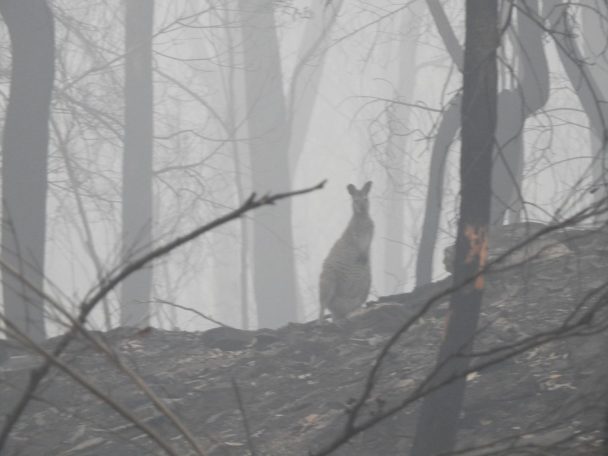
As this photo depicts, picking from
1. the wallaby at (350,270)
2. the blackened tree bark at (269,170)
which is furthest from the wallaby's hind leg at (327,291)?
the blackened tree bark at (269,170)

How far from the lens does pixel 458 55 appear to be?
15141 mm

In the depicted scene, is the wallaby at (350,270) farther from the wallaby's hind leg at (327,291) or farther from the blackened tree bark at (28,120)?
the blackened tree bark at (28,120)

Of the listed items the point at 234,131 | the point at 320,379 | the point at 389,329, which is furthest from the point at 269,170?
the point at 320,379

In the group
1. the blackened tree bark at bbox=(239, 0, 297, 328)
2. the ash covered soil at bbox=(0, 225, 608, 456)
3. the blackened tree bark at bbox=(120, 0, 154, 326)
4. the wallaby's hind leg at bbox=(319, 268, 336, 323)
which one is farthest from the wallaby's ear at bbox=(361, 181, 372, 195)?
the blackened tree bark at bbox=(239, 0, 297, 328)

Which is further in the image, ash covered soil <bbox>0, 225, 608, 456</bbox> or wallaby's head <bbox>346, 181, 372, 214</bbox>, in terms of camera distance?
wallaby's head <bbox>346, 181, 372, 214</bbox>

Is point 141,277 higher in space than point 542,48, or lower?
lower

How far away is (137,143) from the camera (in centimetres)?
2156

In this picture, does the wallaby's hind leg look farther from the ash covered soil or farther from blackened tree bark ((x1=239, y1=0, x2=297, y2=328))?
blackened tree bark ((x1=239, y1=0, x2=297, y2=328))

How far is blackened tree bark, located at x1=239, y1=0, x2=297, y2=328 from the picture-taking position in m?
25.1

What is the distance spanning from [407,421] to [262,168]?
18.3 meters

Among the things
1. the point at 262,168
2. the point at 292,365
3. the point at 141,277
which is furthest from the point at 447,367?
the point at 262,168

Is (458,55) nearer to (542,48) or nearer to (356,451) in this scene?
(542,48)

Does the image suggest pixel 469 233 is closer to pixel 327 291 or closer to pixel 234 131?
pixel 327 291

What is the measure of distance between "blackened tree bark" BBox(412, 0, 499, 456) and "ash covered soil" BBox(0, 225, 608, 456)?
56 cm
